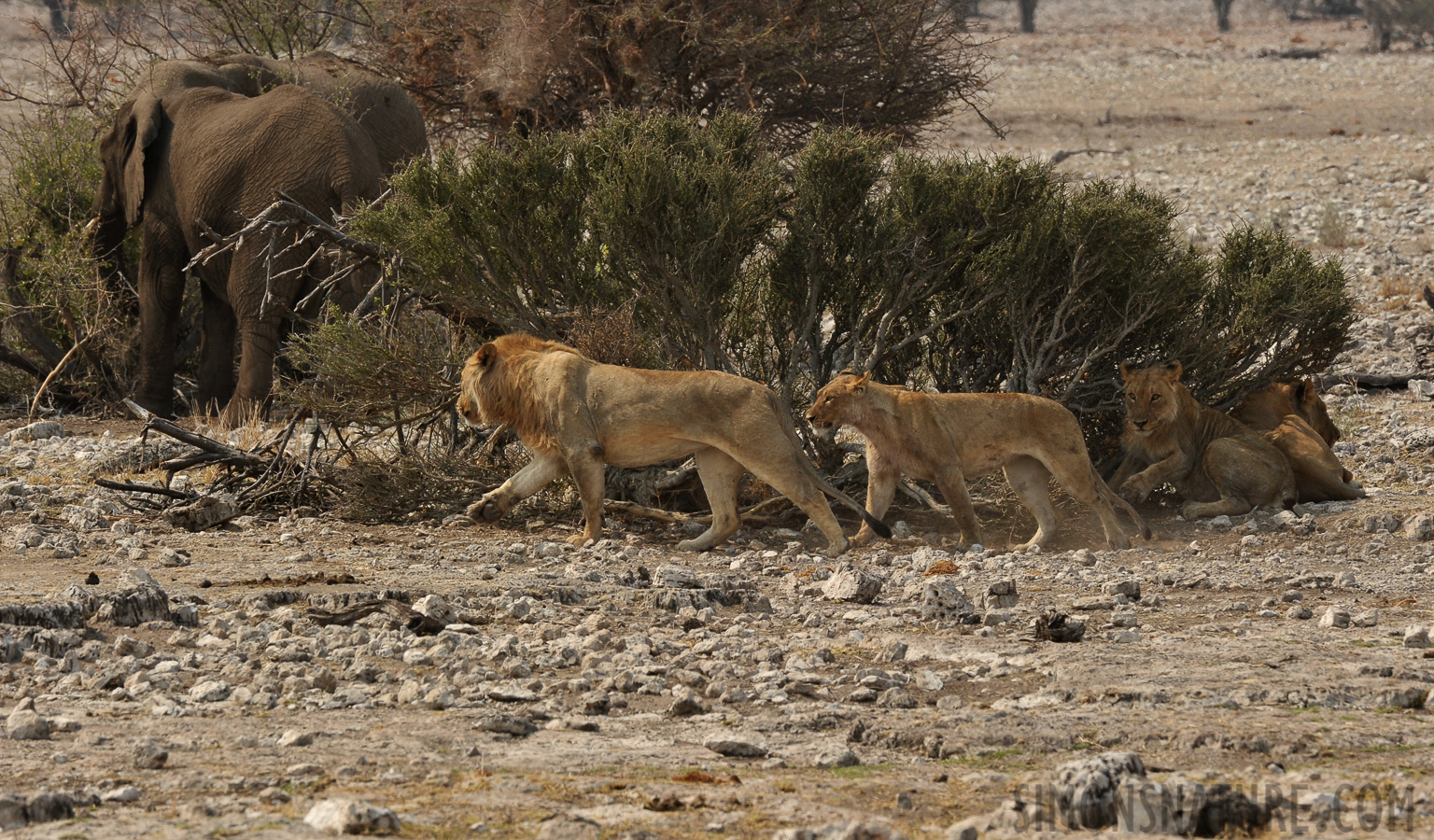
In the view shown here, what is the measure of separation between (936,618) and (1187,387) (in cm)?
499

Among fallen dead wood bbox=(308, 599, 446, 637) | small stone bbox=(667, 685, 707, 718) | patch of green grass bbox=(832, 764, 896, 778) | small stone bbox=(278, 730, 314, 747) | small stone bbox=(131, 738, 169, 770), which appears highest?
small stone bbox=(131, 738, 169, 770)

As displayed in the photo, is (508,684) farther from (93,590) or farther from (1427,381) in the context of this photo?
(1427,381)

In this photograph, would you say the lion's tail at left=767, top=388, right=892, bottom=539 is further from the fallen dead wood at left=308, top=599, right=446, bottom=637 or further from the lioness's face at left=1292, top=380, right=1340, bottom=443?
the lioness's face at left=1292, top=380, right=1340, bottom=443

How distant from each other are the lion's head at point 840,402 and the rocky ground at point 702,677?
0.80 metres

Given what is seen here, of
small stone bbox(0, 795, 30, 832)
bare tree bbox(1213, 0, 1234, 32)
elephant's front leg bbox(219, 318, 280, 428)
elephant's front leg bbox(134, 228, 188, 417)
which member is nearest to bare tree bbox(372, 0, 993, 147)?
elephant's front leg bbox(134, 228, 188, 417)

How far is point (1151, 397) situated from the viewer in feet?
35.3

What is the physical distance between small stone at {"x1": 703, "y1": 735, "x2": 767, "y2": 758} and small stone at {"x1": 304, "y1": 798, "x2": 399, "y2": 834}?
129cm

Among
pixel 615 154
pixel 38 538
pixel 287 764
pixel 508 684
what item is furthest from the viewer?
pixel 615 154

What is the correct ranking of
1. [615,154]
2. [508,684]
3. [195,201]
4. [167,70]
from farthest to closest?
[167,70], [195,201], [615,154], [508,684]

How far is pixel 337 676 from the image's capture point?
20.8 feet

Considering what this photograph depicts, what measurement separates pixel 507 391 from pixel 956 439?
2685 millimetres

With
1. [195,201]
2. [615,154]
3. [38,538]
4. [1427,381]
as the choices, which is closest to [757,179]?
[615,154]

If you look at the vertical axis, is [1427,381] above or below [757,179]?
below

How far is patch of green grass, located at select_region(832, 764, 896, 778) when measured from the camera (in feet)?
16.8
